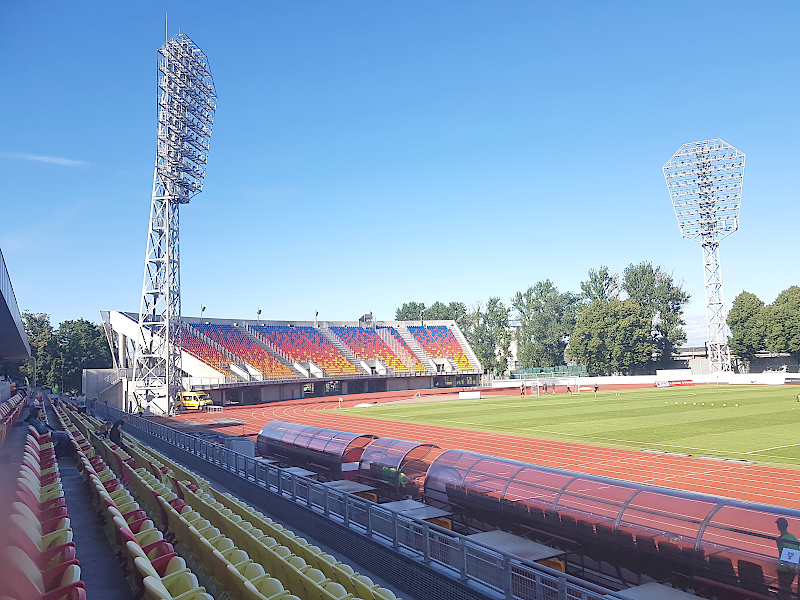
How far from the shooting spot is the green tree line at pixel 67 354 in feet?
225

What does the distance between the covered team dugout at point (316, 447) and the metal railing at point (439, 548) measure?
1.91 metres

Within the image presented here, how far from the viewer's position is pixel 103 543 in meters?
8.08

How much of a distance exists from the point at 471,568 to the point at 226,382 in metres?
48.2

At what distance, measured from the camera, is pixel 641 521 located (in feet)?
24.3

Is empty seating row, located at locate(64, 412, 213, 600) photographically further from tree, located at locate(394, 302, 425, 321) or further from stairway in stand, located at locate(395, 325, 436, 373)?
tree, located at locate(394, 302, 425, 321)

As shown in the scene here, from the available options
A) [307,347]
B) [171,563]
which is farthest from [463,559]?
[307,347]

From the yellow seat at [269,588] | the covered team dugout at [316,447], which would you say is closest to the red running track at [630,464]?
the covered team dugout at [316,447]

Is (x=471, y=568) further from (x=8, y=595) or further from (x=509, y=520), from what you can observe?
(x=8, y=595)

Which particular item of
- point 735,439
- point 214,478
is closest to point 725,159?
point 735,439

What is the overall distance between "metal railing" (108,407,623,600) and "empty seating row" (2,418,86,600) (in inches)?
147

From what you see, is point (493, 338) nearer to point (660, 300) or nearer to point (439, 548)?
point (660, 300)

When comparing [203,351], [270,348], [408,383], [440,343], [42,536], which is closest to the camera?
[42,536]

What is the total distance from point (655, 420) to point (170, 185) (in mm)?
33654

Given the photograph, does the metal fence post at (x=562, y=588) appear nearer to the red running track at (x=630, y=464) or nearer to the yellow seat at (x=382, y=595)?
the yellow seat at (x=382, y=595)
